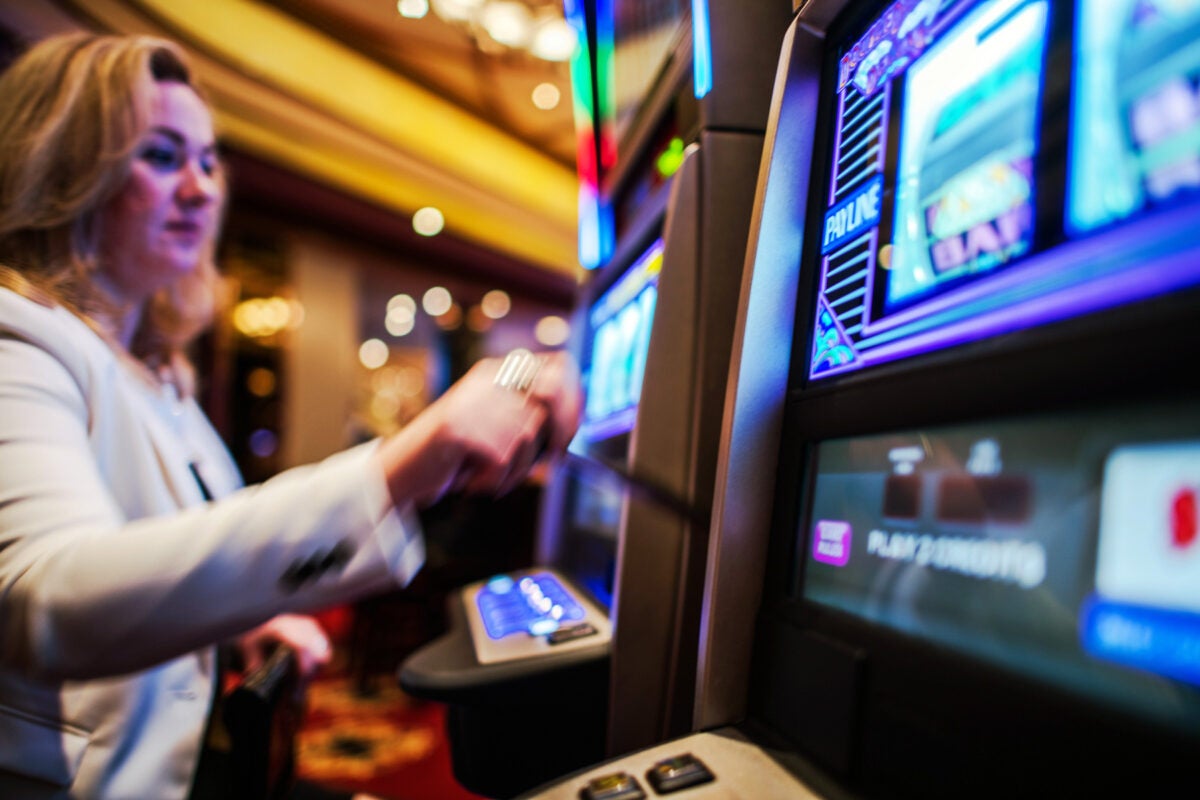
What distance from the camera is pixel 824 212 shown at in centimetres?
63

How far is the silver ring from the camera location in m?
0.56

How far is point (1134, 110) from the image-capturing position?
0.36 meters

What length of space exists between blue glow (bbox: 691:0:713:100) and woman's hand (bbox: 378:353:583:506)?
18.4 inches

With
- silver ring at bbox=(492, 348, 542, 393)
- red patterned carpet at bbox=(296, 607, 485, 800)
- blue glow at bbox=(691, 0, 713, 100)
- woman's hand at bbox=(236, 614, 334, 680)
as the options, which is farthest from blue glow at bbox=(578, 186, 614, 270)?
red patterned carpet at bbox=(296, 607, 485, 800)

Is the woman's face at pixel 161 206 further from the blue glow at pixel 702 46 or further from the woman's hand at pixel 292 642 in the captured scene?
the blue glow at pixel 702 46

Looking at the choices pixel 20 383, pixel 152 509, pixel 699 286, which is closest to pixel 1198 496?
pixel 699 286

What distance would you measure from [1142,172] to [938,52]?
8.7 inches

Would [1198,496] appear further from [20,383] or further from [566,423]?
[20,383]

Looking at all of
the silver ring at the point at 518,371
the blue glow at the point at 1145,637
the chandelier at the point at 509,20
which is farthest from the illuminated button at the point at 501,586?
the chandelier at the point at 509,20

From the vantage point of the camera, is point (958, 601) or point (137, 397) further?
point (137, 397)

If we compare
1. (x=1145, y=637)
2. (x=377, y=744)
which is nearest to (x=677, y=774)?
(x=1145, y=637)

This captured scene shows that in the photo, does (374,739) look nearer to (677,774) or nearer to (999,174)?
(677,774)

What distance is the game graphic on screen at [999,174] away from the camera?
1.12ft

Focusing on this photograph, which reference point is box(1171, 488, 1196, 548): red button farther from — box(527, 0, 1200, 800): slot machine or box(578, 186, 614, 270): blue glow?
box(578, 186, 614, 270): blue glow
